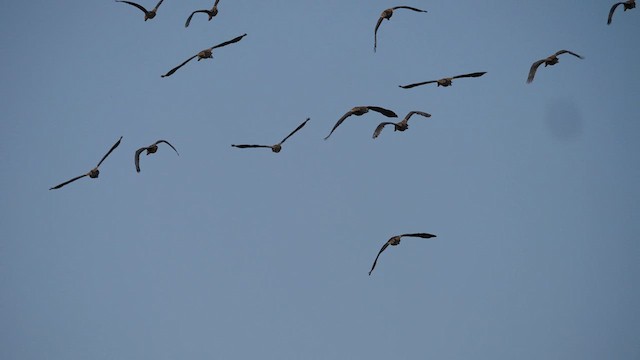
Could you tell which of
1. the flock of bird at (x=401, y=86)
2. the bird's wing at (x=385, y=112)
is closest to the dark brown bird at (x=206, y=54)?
the flock of bird at (x=401, y=86)

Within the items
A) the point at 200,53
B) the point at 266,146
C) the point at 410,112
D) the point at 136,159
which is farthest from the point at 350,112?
the point at 136,159

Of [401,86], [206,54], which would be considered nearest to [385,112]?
[401,86]

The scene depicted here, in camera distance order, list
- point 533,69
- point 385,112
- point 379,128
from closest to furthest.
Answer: point 385,112 < point 533,69 < point 379,128

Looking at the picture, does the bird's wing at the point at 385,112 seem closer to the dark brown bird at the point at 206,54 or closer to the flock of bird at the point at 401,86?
the flock of bird at the point at 401,86

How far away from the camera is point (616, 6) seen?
122 ft

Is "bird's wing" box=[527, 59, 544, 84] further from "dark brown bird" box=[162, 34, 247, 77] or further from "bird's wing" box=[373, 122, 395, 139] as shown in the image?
"dark brown bird" box=[162, 34, 247, 77]

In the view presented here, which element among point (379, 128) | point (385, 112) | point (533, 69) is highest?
point (533, 69)

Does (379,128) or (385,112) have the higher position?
(385,112)

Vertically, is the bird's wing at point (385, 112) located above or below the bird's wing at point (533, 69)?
below

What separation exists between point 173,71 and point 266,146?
19.6ft

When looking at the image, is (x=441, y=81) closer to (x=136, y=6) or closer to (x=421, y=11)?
(x=421, y=11)

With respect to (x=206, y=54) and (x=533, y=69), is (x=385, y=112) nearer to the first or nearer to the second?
(x=533, y=69)

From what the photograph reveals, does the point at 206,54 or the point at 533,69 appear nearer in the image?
the point at 533,69

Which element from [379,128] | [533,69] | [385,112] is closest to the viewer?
[385,112]
